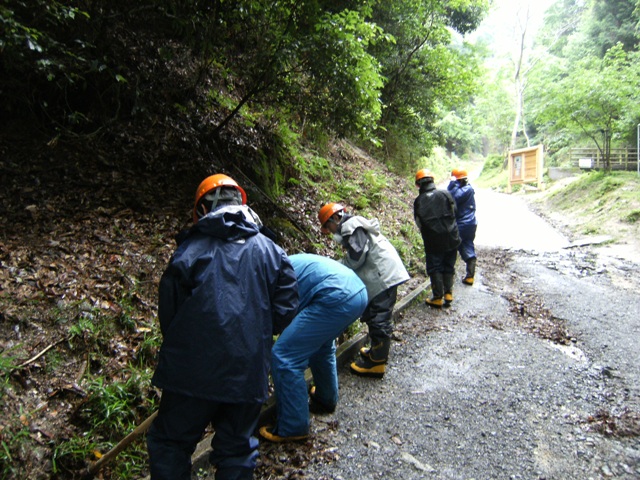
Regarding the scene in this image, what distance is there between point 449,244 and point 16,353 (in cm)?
547

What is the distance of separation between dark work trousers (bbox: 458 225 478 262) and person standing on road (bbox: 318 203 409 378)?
3.83m

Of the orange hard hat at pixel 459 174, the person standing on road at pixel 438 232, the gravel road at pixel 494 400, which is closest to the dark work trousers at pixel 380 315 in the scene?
the gravel road at pixel 494 400

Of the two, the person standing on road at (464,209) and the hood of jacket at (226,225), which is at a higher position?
the hood of jacket at (226,225)

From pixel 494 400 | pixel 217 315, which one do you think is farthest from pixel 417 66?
pixel 217 315

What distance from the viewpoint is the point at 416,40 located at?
12.2m

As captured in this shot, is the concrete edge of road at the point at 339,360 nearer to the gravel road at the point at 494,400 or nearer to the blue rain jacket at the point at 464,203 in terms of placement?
the gravel road at the point at 494,400

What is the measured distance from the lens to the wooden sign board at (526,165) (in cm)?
2198

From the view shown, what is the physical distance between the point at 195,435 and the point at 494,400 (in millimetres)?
2958

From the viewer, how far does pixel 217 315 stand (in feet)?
7.11

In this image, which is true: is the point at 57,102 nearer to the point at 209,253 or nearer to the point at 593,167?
the point at 209,253

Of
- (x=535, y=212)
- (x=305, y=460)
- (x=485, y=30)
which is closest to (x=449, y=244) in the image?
(x=305, y=460)

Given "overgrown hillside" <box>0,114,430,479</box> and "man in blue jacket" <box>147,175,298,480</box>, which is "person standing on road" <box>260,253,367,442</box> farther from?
"overgrown hillside" <box>0,114,430,479</box>

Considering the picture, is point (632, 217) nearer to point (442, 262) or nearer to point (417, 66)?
point (417, 66)

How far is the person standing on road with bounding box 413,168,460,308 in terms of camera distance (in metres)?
6.18
